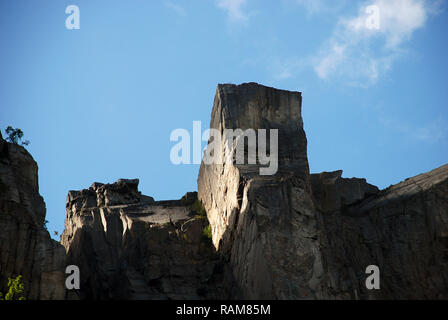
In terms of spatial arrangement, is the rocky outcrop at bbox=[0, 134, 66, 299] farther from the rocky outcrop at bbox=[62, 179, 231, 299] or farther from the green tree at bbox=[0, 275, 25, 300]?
the rocky outcrop at bbox=[62, 179, 231, 299]

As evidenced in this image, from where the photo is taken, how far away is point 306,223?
152 feet

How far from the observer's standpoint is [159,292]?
48.7 meters

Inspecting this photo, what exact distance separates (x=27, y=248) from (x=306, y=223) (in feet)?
59.9

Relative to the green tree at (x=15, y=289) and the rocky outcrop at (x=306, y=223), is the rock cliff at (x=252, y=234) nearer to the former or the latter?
the rocky outcrop at (x=306, y=223)

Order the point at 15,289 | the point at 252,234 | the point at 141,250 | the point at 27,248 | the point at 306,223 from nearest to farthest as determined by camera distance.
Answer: the point at 15,289, the point at 252,234, the point at 306,223, the point at 27,248, the point at 141,250

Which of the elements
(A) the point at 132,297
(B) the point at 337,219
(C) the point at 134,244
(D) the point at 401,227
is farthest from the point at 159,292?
(D) the point at 401,227

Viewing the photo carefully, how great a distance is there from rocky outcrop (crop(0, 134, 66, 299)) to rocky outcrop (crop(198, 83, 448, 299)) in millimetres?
11519

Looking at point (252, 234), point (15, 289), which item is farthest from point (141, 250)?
point (15, 289)

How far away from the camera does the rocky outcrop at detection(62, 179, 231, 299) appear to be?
49438 mm

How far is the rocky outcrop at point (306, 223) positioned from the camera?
44.6 metres

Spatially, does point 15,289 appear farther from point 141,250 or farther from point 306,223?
point 306,223

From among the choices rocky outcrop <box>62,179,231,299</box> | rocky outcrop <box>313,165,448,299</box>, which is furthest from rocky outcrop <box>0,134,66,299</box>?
rocky outcrop <box>313,165,448,299</box>

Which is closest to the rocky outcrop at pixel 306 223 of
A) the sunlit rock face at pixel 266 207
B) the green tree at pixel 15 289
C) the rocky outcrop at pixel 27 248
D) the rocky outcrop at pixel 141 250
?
the sunlit rock face at pixel 266 207

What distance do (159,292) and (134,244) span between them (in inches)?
226
